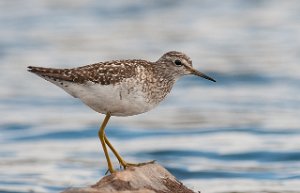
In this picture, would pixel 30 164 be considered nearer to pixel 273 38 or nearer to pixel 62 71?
pixel 62 71

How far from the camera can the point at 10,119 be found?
75.2ft

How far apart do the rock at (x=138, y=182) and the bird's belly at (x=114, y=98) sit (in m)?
0.93

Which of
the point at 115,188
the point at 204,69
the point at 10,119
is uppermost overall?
the point at 204,69

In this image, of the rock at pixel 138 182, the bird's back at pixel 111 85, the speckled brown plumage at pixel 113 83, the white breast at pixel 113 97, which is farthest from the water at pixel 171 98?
the rock at pixel 138 182

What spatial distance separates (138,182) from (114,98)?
1.58 meters

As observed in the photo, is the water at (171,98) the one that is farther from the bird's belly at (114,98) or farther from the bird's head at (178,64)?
the bird's belly at (114,98)

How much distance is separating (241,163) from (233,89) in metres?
6.78

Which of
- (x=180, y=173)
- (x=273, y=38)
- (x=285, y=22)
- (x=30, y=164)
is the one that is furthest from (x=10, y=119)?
(x=285, y=22)

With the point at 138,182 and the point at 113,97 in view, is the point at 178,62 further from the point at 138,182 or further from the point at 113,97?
the point at 138,182

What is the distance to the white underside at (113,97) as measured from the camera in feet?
39.4

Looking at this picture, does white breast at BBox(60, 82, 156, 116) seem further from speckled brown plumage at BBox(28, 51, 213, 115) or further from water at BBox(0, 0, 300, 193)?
water at BBox(0, 0, 300, 193)

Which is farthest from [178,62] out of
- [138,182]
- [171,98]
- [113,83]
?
[171,98]

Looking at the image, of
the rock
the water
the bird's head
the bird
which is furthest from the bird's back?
the water

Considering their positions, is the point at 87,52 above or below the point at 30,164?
above
